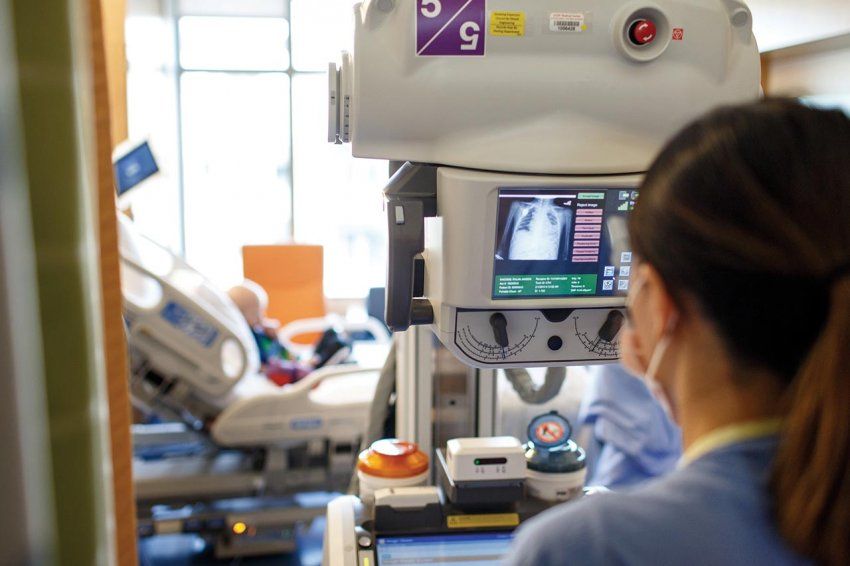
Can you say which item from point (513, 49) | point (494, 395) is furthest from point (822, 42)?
point (513, 49)

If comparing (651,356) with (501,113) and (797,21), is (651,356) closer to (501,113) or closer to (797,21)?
(501,113)

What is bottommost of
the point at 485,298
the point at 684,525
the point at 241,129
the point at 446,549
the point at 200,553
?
the point at 200,553

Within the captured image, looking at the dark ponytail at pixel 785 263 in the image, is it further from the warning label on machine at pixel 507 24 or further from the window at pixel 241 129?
the window at pixel 241 129

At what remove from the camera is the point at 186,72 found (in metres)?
5.52

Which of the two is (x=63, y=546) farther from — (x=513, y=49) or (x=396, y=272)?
(x=513, y=49)

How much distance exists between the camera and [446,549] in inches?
54.4

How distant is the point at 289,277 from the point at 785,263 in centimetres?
411

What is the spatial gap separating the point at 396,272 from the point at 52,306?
584 mm

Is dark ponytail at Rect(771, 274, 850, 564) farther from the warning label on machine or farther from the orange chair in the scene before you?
the orange chair

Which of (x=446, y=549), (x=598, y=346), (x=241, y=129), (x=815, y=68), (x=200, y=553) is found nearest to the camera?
(x=598, y=346)

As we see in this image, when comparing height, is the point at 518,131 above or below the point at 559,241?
above

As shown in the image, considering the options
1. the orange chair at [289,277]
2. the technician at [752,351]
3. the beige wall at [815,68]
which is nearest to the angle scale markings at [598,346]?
the technician at [752,351]

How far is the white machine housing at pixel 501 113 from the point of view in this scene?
3.69 feet

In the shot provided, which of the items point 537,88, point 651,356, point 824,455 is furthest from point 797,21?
point 824,455
